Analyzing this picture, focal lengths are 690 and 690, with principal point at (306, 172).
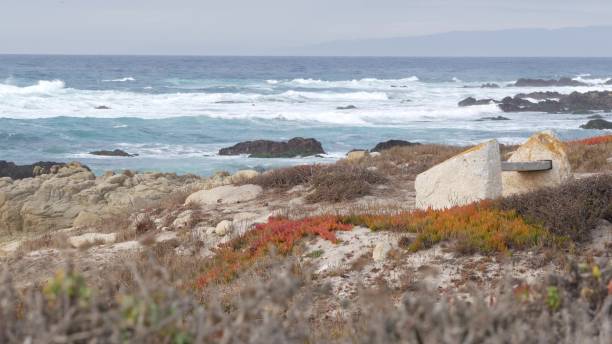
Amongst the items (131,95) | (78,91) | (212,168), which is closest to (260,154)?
(212,168)

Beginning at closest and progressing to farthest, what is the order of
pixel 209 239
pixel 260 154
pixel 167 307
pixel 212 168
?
pixel 167 307 < pixel 209 239 < pixel 212 168 < pixel 260 154

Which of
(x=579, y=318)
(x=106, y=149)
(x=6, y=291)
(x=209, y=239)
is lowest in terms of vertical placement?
(x=106, y=149)

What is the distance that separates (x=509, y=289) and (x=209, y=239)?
8663 millimetres

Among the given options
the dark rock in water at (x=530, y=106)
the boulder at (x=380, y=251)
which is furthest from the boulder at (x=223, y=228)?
the dark rock in water at (x=530, y=106)

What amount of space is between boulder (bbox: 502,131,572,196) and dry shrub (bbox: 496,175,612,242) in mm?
1520

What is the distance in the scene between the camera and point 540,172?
12391 mm

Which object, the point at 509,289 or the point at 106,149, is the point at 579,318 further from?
the point at 106,149

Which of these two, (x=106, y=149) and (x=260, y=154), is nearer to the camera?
(x=260, y=154)

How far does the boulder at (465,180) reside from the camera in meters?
12.0

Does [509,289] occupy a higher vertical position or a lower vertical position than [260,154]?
higher

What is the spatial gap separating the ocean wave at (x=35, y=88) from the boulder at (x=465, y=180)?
60.3 meters

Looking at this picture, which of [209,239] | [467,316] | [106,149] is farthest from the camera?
[106,149]

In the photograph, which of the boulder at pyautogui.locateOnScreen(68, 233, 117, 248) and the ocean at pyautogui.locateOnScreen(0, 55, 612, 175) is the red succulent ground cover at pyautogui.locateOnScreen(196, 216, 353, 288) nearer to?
the boulder at pyautogui.locateOnScreen(68, 233, 117, 248)

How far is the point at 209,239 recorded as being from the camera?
1217 centimetres
